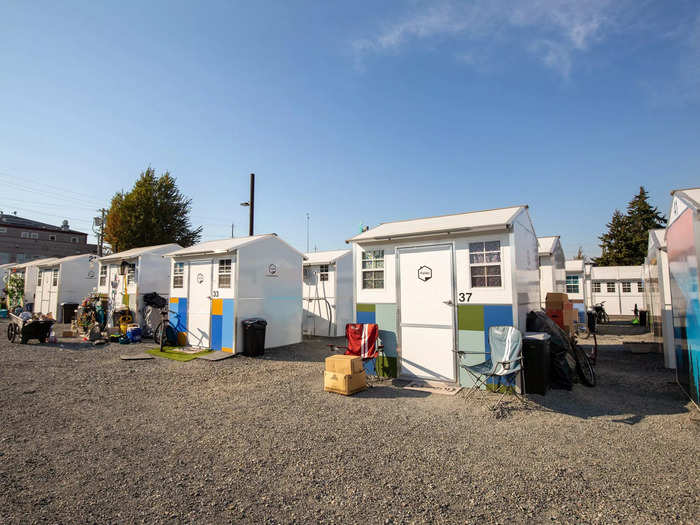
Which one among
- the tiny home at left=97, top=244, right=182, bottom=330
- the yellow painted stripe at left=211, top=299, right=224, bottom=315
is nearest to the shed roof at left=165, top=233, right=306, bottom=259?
the yellow painted stripe at left=211, top=299, right=224, bottom=315

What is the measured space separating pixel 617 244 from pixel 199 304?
36.9 metres

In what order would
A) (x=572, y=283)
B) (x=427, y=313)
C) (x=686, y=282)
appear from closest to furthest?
(x=686, y=282), (x=427, y=313), (x=572, y=283)

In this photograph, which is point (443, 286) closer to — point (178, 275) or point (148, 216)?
point (178, 275)

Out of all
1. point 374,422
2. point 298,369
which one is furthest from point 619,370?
point 298,369

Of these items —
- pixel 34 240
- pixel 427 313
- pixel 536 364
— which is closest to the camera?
pixel 536 364

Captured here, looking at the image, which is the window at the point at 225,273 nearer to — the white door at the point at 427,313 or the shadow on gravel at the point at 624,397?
the white door at the point at 427,313

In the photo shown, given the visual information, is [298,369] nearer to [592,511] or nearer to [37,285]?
[592,511]

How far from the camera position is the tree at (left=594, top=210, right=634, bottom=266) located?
1297 inches

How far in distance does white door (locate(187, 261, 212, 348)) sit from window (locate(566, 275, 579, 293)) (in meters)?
16.2

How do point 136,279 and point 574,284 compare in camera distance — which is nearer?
point 136,279

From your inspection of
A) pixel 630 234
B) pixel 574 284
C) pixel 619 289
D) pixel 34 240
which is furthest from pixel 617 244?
pixel 34 240

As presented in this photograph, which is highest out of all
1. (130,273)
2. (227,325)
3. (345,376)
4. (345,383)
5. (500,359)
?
(130,273)

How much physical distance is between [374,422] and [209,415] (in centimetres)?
241

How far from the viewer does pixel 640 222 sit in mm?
33531
